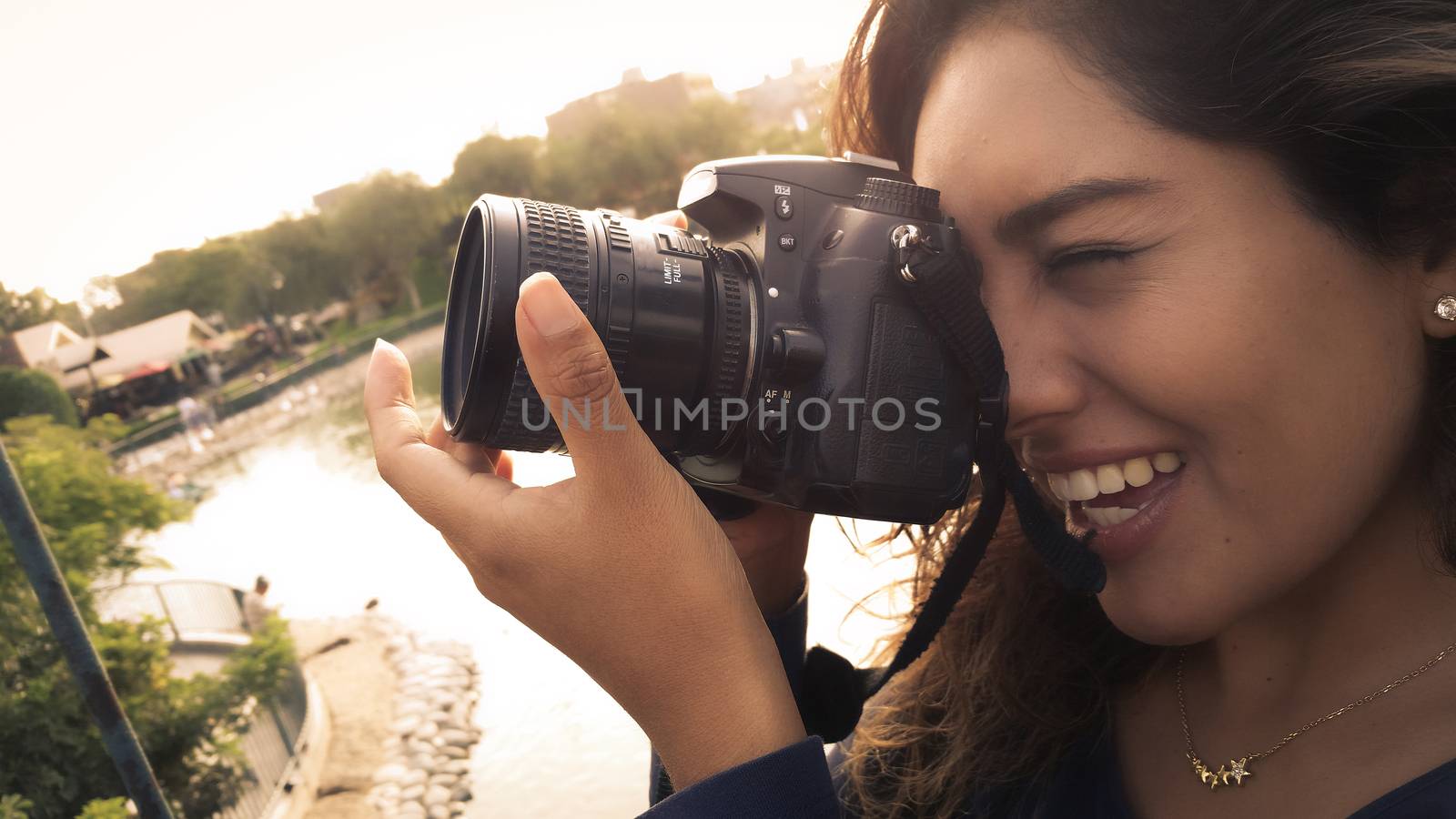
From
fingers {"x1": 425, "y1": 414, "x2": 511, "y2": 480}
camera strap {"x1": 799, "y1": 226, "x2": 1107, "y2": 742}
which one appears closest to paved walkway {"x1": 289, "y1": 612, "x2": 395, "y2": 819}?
fingers {"x1": 425, "y1": 414, "x2": 511, "y2": 480}

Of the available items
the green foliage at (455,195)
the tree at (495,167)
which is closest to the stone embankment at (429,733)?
the green foliage at (455,195)

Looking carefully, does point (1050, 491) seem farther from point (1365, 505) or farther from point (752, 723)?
point (752, 723)

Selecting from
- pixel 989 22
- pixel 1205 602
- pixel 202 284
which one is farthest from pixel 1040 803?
pixel 202 284

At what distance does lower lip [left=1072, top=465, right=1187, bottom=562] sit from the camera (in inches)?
37.3

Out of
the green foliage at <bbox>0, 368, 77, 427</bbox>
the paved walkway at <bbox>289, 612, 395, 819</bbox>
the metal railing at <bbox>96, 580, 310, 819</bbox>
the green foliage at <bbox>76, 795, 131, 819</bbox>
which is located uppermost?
the green foliage at <bbox>0, 368, 77, 427</bbox>

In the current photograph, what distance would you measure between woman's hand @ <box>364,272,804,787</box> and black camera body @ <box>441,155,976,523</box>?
0.52 feet

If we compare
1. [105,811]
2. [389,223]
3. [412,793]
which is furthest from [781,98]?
[105,811]

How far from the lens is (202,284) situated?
1371 cm

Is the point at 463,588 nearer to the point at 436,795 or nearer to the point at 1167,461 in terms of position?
the point at 436,795

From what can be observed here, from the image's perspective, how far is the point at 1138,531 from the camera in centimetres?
97

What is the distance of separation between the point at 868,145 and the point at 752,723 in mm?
909

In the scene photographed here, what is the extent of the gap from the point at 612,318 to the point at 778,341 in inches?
8.1

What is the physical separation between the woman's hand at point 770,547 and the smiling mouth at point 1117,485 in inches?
16.3

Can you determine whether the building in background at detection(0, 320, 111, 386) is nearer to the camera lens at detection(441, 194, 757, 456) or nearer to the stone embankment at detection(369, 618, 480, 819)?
the stone embankment at detection(369, 618, 480, 819)
